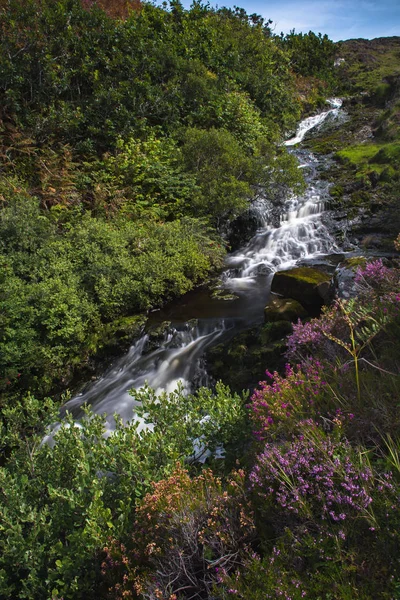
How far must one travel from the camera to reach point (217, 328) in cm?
937

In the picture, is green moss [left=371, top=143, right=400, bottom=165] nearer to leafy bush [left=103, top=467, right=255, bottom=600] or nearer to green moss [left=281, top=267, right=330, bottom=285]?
green moss [left=281, top=267, right=330, bottom=285]

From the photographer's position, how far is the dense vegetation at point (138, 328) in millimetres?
2443

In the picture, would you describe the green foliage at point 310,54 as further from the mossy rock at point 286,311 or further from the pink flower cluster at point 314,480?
the pink flower cluster at point 314,480

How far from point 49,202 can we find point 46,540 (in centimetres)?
1084

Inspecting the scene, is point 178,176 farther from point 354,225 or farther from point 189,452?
point 189,452

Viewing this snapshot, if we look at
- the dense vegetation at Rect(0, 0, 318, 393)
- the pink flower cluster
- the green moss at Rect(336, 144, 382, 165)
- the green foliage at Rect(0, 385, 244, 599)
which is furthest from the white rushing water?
the pink flower cluster

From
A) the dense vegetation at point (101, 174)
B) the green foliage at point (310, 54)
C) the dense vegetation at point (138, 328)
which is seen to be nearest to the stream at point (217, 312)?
the dense vegetation at point (138, 328)

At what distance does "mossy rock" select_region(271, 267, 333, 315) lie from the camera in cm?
782

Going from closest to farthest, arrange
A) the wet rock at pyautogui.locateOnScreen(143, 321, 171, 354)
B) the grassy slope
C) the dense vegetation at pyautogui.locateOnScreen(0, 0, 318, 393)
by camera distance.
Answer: the dense vegetation at pyautogui.locateOnScreen(0, 0, 318, 393) → the wet rock at pyautogui.locateOnScreen(143, 321, 171, 354) → the grassy slope

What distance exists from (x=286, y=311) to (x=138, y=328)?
12.4 ft

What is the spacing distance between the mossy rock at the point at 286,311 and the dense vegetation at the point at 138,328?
247cm

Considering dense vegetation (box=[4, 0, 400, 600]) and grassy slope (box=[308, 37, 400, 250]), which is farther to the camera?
grassy slope (box=[308, 37, 400, 250])

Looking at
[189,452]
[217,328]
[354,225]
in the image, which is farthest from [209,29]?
[189,452]

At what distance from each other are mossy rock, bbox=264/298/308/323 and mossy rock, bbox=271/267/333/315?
21 cm
